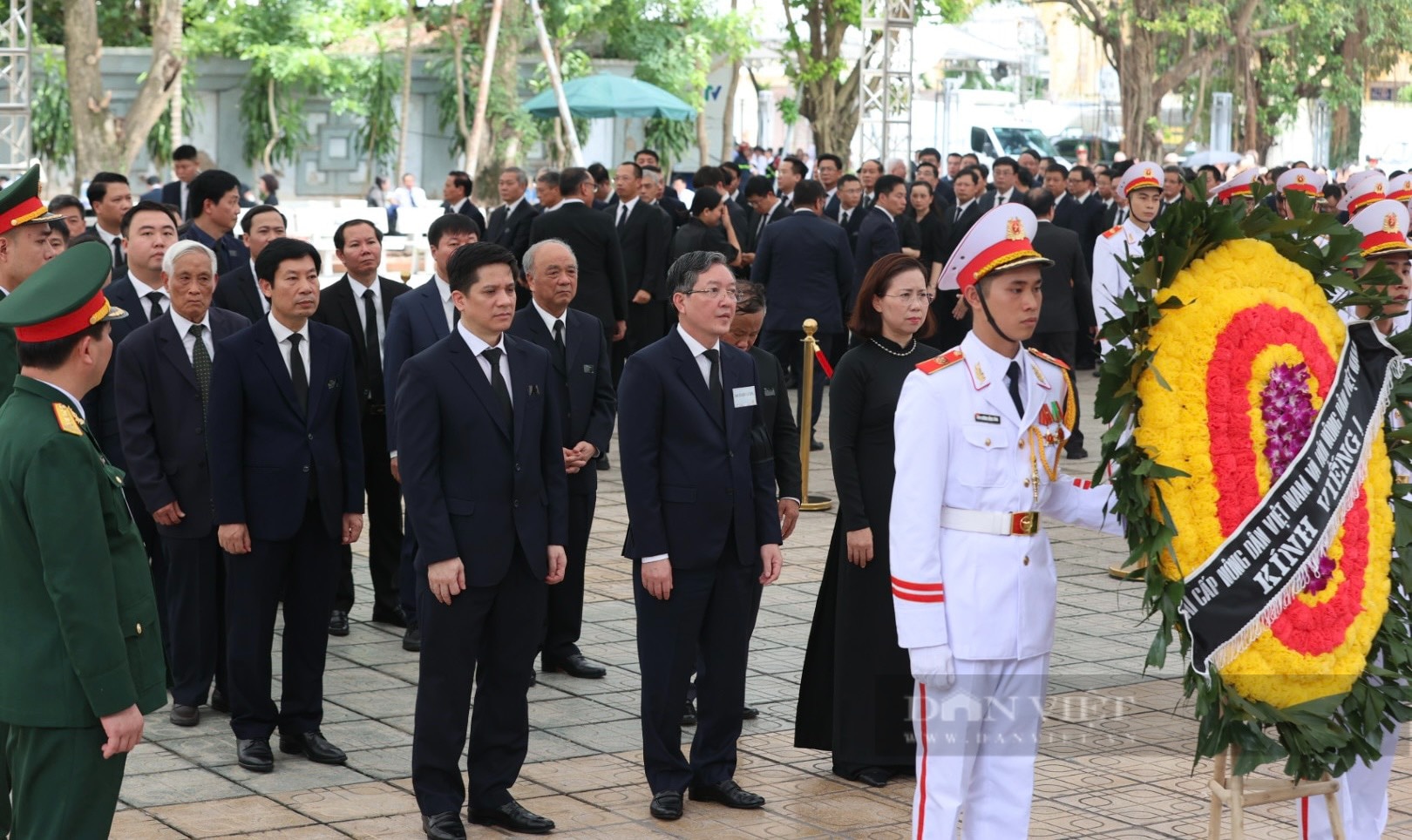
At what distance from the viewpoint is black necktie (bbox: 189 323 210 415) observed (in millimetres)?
6715

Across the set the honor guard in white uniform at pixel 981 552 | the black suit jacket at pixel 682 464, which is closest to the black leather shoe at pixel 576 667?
the black suit jacket at pixel 682 464

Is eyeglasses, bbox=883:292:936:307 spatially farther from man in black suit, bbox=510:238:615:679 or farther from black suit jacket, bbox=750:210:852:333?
black suit jacket, bbox=750:210:852:333

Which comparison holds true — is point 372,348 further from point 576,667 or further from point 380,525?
point 576,667

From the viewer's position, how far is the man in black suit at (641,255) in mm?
13633

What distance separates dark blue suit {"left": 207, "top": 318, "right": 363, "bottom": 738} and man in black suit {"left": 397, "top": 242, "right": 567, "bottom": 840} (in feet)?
2.90

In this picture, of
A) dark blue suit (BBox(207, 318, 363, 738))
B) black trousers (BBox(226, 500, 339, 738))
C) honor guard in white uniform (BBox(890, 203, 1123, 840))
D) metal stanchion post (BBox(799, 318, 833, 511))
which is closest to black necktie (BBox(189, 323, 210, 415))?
dark blue suit (BBox(207, 318, 363, 738))

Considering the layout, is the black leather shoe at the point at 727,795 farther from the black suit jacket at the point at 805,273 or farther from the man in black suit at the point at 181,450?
the black suit jacket at the point at 805,273

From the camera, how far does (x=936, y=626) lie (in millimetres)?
4480

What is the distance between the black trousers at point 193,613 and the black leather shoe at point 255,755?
23.9 inches

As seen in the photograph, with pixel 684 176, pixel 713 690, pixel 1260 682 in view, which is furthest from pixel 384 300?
pixel 684 176

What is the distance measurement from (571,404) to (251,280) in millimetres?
1750

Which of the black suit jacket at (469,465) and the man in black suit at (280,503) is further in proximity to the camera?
the man in black suit at (280,503)

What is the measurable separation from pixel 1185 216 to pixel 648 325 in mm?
9899

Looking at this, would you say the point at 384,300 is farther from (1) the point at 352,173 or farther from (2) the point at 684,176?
(1) the point at 352,173
